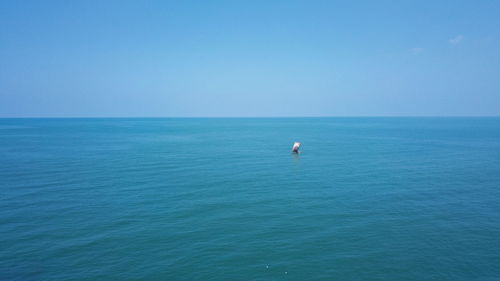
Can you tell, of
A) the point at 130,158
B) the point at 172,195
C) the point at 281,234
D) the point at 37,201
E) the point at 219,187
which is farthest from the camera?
the point at 130,158

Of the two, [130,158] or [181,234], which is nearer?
[181,234]

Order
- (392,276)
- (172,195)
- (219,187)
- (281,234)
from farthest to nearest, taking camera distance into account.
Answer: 1. (219,187)
2. (172,195)
3. (281,234)
4. (392,276)

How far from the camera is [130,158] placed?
6900 cm

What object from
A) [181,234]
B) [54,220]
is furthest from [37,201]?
[181,234]

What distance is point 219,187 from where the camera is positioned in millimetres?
43094

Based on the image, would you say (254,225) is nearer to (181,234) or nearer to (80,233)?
(181,234)

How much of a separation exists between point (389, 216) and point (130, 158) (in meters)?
60.0

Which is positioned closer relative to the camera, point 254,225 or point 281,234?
point 281,234

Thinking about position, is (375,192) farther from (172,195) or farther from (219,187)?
(172,195)

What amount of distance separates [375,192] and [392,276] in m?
21.2

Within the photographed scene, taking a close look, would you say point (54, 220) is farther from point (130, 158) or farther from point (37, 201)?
point (130, 158)

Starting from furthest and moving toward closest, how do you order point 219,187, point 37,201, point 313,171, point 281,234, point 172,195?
1. point 313,171
2. point 219,187
3. point 172,195
4. point 37,201
5. point 281,234

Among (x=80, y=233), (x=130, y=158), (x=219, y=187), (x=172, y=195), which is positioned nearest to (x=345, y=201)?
(x=219, y=187)

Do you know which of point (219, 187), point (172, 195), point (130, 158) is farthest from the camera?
point (130, 158)
